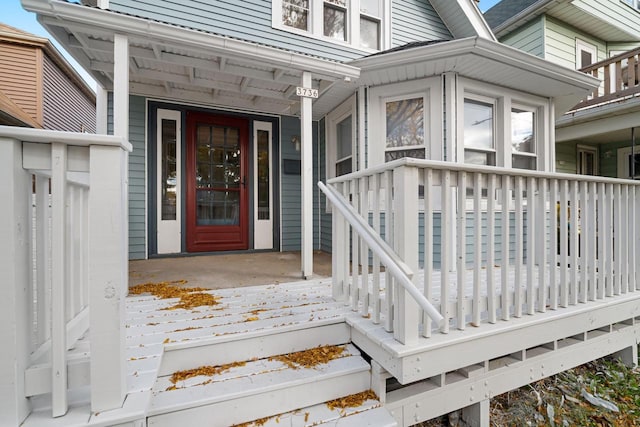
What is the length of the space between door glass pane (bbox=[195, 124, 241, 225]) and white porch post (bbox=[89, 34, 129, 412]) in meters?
3.57

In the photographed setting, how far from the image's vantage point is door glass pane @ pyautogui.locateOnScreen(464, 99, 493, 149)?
405 centimetres

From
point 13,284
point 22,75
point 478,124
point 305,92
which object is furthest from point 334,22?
point 22,75

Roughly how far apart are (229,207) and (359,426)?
12.6 feet

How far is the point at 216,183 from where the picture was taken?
4645 mm

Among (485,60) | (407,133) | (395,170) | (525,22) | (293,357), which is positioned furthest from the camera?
(525,22)

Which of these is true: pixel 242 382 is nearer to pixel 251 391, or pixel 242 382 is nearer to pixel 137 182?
pixel 251 391

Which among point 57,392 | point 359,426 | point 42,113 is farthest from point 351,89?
point 42,113

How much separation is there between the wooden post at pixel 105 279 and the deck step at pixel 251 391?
264 mm

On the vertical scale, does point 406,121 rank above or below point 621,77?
below

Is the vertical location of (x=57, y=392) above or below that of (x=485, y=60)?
below

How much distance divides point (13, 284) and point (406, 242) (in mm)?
1555

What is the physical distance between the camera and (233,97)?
4469 mm

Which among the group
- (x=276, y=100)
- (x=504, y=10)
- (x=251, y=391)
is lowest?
(x=251, y=391)

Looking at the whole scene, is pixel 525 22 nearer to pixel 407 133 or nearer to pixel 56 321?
pixel 407 133
